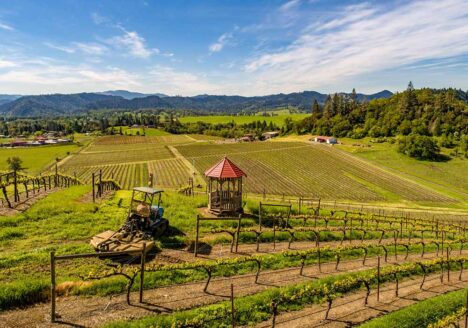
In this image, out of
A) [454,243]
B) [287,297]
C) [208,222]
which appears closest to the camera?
[287,297]

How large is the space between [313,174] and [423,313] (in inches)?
2967

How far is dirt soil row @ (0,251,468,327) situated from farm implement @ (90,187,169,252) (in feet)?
13.0

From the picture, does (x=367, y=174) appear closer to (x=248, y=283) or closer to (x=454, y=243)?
(x=454, y=243)

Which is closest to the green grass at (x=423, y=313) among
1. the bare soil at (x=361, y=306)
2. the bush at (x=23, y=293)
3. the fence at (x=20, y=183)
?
the bare soil at (x=361, y=306)

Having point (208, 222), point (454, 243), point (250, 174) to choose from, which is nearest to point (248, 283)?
point (208, 222)

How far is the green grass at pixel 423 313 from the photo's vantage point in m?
13.1

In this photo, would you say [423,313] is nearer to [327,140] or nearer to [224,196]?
[224,196]

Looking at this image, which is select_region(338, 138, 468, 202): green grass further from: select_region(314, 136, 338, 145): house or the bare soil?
the bare soil

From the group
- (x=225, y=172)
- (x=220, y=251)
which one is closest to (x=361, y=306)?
(x=220, y=251)

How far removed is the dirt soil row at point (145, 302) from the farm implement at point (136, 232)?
397 cm

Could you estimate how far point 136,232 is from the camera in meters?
19.2

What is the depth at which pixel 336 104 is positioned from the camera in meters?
170

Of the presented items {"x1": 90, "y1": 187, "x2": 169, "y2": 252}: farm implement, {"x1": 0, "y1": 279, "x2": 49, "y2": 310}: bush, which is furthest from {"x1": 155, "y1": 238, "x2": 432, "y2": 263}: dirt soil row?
{"x1": 0, "y1": 279, "x2": 49, "y2": 310}: bush

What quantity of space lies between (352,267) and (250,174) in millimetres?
67354
